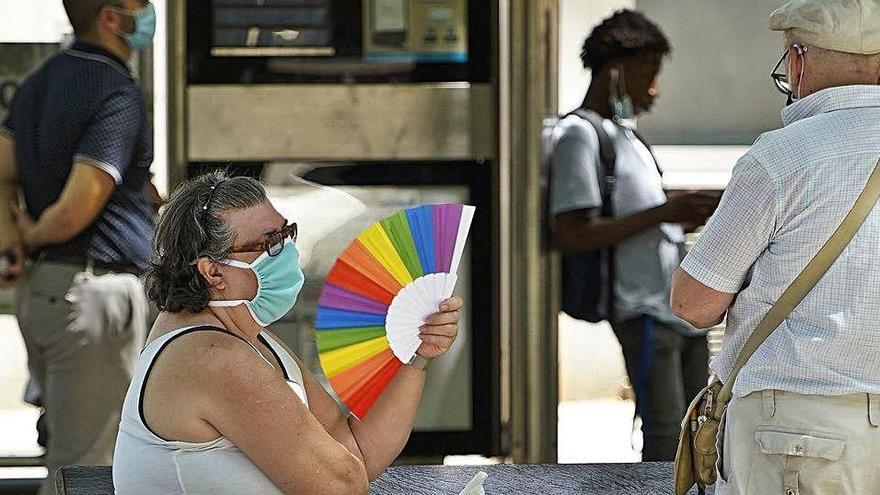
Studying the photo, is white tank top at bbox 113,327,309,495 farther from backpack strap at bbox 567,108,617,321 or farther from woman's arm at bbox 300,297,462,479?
backpack strap at bbox 567,108,617,321

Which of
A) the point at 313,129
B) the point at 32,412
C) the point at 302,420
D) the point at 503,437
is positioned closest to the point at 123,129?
the point at 313,129

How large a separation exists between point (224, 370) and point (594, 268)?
2696 mm

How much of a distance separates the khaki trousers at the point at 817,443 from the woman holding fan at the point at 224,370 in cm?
67

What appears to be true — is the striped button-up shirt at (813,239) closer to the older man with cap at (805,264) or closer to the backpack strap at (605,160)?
the older man with cap at (805,264)

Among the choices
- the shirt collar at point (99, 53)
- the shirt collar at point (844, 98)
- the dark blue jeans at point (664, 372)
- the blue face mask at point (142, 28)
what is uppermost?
the blue face mask at point (142, 28)

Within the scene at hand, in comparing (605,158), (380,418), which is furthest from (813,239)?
(605,158)

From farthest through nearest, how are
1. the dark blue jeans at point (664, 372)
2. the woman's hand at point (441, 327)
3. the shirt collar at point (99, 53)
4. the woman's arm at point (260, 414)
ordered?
the dark blue jeans at point (664, 372), the shirt collar at point (99, 53), the woman's hand at point (441, 327), the woman's arm at point (260, 414)

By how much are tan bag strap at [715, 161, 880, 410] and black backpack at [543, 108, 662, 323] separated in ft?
7.02

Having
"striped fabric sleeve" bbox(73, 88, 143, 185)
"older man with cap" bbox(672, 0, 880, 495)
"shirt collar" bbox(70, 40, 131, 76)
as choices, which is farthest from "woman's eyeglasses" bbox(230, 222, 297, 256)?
"shirt collar" bbox(70, 40, 131, 76)

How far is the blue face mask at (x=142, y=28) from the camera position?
506cm

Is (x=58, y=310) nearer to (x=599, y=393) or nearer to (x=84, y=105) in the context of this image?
(x=84, y=105)

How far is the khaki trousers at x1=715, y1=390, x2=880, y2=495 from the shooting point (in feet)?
9.92

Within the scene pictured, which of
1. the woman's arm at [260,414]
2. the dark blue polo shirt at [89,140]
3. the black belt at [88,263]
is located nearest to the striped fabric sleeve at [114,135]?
the dark blue polo shirt at [89,140]

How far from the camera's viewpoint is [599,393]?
540 cm
